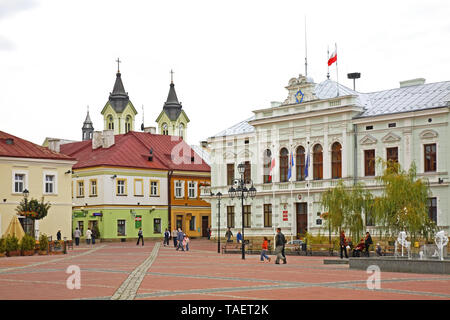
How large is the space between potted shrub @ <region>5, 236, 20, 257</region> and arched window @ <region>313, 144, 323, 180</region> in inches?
889

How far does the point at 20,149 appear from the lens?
5256cm

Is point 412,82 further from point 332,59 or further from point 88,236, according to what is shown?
point 88,236

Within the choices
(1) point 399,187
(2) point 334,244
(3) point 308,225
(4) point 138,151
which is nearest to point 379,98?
(3) point 308,225

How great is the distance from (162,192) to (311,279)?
47.9 meters

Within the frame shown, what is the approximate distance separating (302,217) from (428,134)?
39.1ft

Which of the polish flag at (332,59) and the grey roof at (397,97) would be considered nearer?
the grey roof at (397,97)

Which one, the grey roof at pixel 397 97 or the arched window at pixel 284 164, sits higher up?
the grey roof at pixel 397 97

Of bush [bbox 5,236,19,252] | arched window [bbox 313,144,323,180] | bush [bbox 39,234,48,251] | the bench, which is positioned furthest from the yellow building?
the bench

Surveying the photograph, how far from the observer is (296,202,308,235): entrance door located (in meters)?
54.5

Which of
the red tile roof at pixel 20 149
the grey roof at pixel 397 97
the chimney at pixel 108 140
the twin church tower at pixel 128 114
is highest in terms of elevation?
the twin church tower at pixel 128 114

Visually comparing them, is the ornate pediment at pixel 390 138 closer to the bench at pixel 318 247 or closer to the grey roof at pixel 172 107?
the bench at pixel 318 247

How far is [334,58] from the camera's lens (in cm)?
5194

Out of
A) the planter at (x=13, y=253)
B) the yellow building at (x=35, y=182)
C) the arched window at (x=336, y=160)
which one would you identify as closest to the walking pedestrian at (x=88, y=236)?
the yellow building at (x=35, y=182)

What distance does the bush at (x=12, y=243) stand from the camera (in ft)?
133
